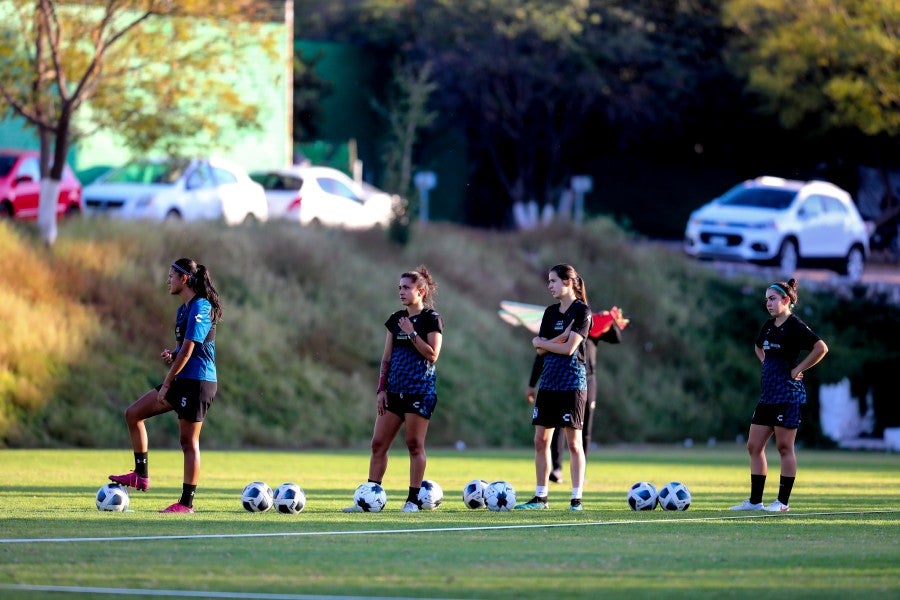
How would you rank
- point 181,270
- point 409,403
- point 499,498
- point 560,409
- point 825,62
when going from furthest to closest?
point 825,62, point 499,498, point 560,409, point 409,403, point 181,270

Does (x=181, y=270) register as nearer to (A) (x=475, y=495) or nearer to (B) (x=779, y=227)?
(A) (x=475, y=495)

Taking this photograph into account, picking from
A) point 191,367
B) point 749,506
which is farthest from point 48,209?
point 749,506

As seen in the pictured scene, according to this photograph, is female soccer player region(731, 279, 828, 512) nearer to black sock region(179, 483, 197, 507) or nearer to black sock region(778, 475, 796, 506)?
black sock region(778, 475, 796, 506)

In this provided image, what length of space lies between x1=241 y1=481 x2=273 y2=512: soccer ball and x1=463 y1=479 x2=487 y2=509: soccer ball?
1.76 meters

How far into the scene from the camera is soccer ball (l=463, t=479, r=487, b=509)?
533 inches

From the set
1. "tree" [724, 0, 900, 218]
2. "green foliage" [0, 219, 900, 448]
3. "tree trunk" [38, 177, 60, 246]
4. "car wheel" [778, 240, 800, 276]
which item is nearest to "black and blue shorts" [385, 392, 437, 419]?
"green foliage" [0, 219, 900, 448]

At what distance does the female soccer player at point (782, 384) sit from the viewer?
13594 mm

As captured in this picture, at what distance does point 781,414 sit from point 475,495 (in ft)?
9.01

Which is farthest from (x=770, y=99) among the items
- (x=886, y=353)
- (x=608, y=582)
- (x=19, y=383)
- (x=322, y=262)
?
(x=608, y=582)

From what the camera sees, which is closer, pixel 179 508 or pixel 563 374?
pixel 179 508

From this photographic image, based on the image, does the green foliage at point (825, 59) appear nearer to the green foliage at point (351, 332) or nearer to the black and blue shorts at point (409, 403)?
the green foliage at point (351, 332)

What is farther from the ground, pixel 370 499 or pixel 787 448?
pixel 787 448

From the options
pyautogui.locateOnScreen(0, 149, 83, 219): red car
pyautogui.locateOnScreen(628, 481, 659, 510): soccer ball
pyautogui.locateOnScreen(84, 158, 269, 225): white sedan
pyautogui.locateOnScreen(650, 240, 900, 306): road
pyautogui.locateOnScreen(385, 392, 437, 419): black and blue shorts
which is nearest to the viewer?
pyautogui.locateOnScreen(385, 392, 437, 419): black and blue shorts

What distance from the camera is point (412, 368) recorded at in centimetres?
1284
